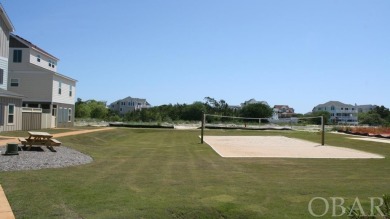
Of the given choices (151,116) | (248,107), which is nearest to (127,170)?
(151,116)

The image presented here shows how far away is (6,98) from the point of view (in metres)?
27.1

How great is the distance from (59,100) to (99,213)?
34064mm

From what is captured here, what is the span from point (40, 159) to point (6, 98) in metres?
15.0

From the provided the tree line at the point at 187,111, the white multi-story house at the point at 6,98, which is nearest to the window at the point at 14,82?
the white multi-story house at the point at 6,98

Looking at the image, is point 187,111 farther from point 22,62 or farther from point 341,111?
point 341,111

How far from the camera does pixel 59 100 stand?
39.7 meters

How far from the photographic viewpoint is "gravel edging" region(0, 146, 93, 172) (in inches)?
496

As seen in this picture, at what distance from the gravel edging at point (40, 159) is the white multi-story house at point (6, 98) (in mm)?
11155

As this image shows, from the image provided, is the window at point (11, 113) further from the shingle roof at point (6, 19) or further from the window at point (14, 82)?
the window at point (14, 82)

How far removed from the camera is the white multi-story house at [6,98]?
26.6m

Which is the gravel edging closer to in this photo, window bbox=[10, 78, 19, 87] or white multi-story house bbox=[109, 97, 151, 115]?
window bbox=[10, 78, 19, 87]

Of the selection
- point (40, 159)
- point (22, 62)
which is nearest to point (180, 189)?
point (40, 159)

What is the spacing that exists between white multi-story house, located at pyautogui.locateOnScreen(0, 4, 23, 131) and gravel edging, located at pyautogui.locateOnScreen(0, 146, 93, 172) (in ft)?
36.6

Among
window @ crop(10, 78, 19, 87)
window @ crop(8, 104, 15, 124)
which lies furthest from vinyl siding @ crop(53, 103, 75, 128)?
window @ crop(8, 104, 15, 124)
